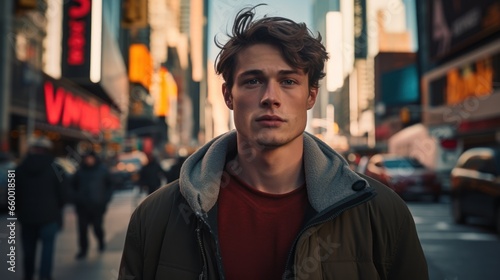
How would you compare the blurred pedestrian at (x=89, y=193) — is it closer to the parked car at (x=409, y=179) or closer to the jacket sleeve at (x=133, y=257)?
the jacket sleeve at (x=133, y=257)

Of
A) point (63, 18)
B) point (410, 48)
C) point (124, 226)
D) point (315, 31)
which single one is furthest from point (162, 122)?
point (315, 31)

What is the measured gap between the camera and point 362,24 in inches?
6053

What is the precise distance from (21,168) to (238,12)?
513 centimetres

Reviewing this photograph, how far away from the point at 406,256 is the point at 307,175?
50cm

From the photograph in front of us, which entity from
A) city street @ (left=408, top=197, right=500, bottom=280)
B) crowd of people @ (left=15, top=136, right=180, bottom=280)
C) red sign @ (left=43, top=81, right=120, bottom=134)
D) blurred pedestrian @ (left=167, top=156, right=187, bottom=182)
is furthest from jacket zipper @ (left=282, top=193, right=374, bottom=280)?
red sign @ (left=43, top=81, right=120, bottom=134)

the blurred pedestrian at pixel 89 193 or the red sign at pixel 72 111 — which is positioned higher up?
the red sign at pixel 72 111

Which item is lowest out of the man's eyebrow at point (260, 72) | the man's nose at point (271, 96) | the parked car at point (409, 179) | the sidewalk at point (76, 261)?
the sidewalk at point (76, 261)

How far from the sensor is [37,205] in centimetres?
674

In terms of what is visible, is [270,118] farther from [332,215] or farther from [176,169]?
[176,169]

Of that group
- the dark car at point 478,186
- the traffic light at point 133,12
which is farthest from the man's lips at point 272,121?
the traffic light at point 133,12

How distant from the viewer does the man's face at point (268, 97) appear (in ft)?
7.60

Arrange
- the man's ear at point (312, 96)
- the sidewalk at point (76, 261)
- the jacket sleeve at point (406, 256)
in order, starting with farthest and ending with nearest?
the sidewalk at point (76, 261), the man's ear at point (312, 96), the jacket sleeve at point (406, 256)

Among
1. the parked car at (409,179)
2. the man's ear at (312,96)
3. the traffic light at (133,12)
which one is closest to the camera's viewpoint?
the man's ear at (312,96)

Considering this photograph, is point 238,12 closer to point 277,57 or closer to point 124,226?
point 277,57
